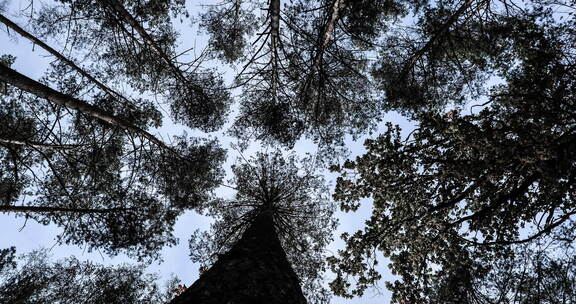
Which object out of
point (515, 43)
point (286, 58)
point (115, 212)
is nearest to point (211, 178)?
point (115, 212)

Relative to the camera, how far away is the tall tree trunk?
108 inches

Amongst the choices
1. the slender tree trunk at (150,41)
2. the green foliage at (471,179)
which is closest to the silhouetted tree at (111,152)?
the slender tree trunk at (150,41)

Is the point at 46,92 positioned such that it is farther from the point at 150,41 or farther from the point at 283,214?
the point at 283,214

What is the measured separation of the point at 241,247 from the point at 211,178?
231 inches

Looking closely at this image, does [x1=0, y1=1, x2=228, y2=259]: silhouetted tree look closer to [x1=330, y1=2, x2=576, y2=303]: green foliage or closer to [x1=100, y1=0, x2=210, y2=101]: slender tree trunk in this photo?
[x1=100, y1=0, x2=210, y2=101]: slender tree trunk

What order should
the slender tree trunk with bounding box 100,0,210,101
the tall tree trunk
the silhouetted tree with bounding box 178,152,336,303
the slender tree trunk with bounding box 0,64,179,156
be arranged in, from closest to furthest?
the tall tree trunk → the slender tree trunk with bounding box 0,64,179,156 → the slender tree trunk with bounding box 100,0,210,101 → the silhouetted tree with bounding box 178,152,336,303

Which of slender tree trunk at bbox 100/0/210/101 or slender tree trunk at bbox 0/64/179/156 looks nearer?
slender tree trunk at bbox 0/64/179/156

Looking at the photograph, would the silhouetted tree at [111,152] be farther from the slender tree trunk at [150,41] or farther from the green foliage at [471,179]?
the green foliage at [471,179]

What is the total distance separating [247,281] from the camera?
3158 millimetres

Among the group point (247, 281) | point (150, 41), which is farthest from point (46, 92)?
point (247, 281)

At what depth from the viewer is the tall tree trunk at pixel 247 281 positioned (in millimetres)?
2756

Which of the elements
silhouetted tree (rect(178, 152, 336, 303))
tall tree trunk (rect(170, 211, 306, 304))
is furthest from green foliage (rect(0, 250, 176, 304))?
tall tree trunk (rect(170, 211, 306, 304))

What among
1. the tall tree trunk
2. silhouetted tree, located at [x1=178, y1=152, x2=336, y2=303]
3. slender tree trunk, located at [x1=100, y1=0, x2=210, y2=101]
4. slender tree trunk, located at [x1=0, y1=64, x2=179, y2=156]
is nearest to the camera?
the tall tree trunk

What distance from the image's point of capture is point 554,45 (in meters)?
5.77
